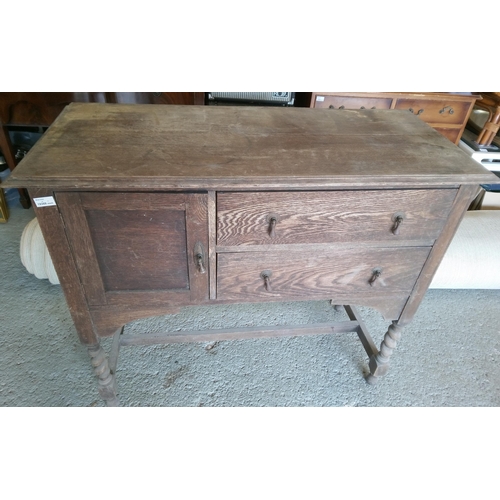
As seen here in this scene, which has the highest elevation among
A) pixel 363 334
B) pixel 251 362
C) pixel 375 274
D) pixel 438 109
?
pixel 438 109

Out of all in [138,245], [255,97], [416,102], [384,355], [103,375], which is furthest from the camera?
[416,102]

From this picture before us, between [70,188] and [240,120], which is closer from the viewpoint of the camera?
[70,188]

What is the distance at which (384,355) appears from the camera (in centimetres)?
148

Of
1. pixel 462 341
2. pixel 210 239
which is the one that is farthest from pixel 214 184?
pixel 462 341

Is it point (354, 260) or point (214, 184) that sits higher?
point (214, 184)

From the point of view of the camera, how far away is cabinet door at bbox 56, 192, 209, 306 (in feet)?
3.22

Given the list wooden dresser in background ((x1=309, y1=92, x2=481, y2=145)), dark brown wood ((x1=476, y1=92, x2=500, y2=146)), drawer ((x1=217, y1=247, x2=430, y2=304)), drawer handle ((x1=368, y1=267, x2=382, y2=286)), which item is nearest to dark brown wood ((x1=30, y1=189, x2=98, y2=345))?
drawer ((x1=217, y1=247, x2=430, y2=304))

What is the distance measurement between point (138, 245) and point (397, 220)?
74 cm

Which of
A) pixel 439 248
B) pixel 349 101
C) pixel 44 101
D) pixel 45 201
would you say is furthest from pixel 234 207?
pixel 44 101

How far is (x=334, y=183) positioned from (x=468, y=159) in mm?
455

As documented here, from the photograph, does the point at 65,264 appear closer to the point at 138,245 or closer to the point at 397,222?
the point at 138,245

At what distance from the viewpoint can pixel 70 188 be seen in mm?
929

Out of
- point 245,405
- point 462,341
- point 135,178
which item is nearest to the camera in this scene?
point 135,178

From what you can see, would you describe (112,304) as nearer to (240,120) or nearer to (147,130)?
(147,130)
